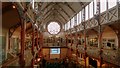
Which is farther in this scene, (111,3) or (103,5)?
(103,5)

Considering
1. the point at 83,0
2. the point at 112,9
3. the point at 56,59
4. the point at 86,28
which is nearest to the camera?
the point at 112,9

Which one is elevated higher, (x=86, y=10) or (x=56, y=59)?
(x=86, y=10)

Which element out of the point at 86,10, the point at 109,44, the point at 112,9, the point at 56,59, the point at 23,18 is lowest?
the point at 56,59

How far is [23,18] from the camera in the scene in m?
10.7

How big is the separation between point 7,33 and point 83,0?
542 inches

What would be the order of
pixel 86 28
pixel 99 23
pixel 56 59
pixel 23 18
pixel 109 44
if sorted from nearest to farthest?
pixel 23 18 → pixel 99 23 → pixel 109 44 → pixel 86 28 → pixel 56 59

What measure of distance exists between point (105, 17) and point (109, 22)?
127cm

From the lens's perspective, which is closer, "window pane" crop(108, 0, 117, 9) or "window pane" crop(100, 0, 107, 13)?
"window pane" crop(108, 0, 117, 9)

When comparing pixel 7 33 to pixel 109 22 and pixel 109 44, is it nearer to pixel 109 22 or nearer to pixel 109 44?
pixel 109 22

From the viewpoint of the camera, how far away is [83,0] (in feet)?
95.9

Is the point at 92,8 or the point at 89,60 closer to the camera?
the point at 92,8

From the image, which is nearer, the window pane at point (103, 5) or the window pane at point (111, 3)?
the window pane at point (111, 3)

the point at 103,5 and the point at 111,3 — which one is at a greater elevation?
the point at 103,5

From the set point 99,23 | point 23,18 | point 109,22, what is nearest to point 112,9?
point 109,22
